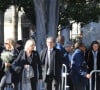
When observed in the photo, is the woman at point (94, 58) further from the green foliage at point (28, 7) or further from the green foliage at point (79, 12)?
the green foliage at point (79, 12)

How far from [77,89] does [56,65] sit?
1.25 metres

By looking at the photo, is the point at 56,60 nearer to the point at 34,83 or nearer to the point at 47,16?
the point at 34,83

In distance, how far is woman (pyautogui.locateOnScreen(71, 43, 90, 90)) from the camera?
527 inches

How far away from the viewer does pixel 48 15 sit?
818 inches

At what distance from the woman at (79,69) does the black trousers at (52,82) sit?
27.8 inches

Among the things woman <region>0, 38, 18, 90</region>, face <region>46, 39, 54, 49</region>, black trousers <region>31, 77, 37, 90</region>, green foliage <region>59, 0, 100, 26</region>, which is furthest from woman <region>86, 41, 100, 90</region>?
green foliage <region>59, 0, 100, 26</region>

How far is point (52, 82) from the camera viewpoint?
13.1m

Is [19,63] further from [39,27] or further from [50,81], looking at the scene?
[39,27]

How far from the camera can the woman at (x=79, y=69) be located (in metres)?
13.4

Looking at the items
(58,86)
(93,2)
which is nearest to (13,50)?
(58,86)

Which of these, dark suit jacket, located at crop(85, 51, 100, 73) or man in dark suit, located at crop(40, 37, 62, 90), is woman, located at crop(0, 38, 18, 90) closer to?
man in dark suit, located at crop(40, 37, 62, 90)

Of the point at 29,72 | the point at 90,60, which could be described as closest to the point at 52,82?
the point at 29,72

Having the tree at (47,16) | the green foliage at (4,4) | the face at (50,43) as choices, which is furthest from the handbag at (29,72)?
the green foliage at (4,4)

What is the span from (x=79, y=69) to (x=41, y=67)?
1198mm
